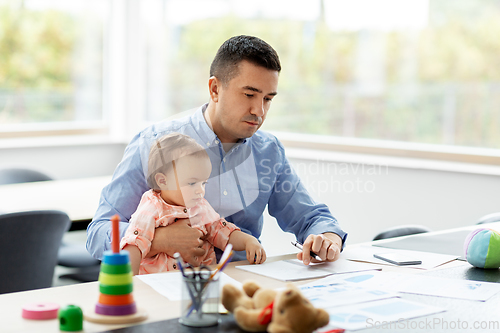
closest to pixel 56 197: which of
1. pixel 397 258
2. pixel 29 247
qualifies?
pixel 29 247

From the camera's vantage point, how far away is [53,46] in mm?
4805

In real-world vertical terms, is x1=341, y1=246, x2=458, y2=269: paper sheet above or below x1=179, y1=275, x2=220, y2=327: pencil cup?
below

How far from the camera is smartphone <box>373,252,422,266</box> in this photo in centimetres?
158

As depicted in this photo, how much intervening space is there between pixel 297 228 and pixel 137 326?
40.6 inches

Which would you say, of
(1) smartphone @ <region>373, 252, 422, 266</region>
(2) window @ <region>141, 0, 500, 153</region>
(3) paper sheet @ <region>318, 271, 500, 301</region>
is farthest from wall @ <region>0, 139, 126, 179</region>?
(3) paper sheet @ <region>318, 271, 500, 301</region>

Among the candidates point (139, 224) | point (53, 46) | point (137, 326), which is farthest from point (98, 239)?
point (53, 46)

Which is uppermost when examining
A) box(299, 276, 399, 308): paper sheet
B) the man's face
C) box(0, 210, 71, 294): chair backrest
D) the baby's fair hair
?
the man's face

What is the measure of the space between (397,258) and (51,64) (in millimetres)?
3955

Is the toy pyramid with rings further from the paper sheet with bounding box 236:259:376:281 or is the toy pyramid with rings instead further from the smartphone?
the smartphone


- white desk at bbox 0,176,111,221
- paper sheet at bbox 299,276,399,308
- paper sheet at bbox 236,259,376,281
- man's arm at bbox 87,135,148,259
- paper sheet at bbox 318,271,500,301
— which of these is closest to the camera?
paper sheet at bbox 299,276,399,308

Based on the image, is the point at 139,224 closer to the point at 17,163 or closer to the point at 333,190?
the point at 333,190

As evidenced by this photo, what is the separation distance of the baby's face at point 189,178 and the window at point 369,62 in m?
2.32

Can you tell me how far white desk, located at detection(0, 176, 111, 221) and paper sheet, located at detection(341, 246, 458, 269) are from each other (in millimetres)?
1247

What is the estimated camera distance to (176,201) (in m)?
1.58
